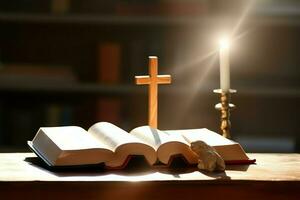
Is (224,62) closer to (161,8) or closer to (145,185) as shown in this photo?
(145,185)

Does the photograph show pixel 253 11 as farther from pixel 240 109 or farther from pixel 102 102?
pixel 102 102

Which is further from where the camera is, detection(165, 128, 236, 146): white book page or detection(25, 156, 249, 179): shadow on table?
detection(165, 128, 236, 146): white book page

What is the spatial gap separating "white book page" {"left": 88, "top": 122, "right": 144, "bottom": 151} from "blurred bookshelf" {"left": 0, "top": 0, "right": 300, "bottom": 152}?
1348 millimetres

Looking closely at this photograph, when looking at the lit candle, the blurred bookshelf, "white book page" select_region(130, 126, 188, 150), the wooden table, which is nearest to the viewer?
the wooden table

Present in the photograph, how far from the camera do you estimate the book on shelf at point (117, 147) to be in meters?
1.77

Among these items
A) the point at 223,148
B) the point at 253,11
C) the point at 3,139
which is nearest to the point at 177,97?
the point at 253,11

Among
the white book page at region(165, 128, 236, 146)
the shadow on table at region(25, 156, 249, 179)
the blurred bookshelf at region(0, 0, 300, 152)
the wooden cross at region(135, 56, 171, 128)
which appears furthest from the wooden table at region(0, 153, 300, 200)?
the blurred bookshelf at region(0, 0, 300, 152)

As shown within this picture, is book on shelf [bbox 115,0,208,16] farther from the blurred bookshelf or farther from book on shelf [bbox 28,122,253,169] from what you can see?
book on shelf [bbox 28,122,253,169]

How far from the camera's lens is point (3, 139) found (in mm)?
3387

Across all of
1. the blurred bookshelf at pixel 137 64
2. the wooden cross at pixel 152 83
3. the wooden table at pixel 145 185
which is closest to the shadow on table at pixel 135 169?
the wooden table at pixel 145 185

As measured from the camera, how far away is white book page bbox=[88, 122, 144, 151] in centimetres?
179

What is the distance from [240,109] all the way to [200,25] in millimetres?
406

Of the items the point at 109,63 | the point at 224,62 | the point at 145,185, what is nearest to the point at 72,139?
the point at 145,185

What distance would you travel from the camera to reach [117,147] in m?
1.77
